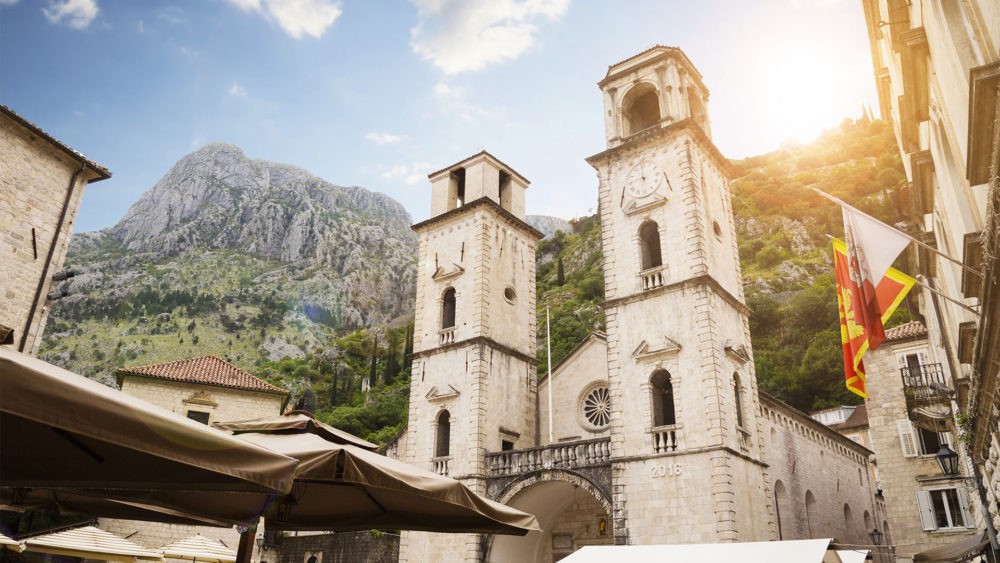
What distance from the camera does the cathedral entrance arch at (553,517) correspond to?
21281 millimetres

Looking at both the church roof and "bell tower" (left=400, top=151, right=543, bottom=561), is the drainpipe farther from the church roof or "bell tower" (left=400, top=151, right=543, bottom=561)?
"bell tower" (left=400, top=151, right=543, bottom=561)

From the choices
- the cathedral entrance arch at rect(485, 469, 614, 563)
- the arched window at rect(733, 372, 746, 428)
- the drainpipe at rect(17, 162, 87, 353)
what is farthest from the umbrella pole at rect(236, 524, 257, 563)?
the arched window at rect(733, 372, 746, 428)

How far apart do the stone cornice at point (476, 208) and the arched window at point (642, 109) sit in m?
5.67

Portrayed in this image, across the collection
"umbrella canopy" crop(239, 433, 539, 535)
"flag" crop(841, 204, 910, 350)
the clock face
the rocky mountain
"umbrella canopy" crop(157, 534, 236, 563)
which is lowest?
"umbrella canopy" crop(157, 534, 236, 563)

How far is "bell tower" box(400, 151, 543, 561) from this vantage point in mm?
22906

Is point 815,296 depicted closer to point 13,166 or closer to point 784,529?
point 784,529

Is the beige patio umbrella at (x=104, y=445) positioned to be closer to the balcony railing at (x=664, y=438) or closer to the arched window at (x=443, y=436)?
the balcony railing at (x=664, y=438)

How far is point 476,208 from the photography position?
26219 millimetres

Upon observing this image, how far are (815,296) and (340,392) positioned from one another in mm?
49035

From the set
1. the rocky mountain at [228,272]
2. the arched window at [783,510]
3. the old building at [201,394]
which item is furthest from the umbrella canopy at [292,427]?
the rocky mountain at [228,272]

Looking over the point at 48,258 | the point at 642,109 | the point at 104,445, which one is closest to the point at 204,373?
the point at 48,258

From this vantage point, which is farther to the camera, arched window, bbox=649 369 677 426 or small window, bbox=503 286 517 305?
small window, bbox=503 286 517 305

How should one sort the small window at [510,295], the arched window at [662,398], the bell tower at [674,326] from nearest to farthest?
the bell tower at [674,326]
the arched window at [662,398]
the small window at [510,295]

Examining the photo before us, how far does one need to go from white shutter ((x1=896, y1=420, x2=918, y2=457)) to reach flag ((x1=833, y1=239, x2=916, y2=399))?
14604 mm
